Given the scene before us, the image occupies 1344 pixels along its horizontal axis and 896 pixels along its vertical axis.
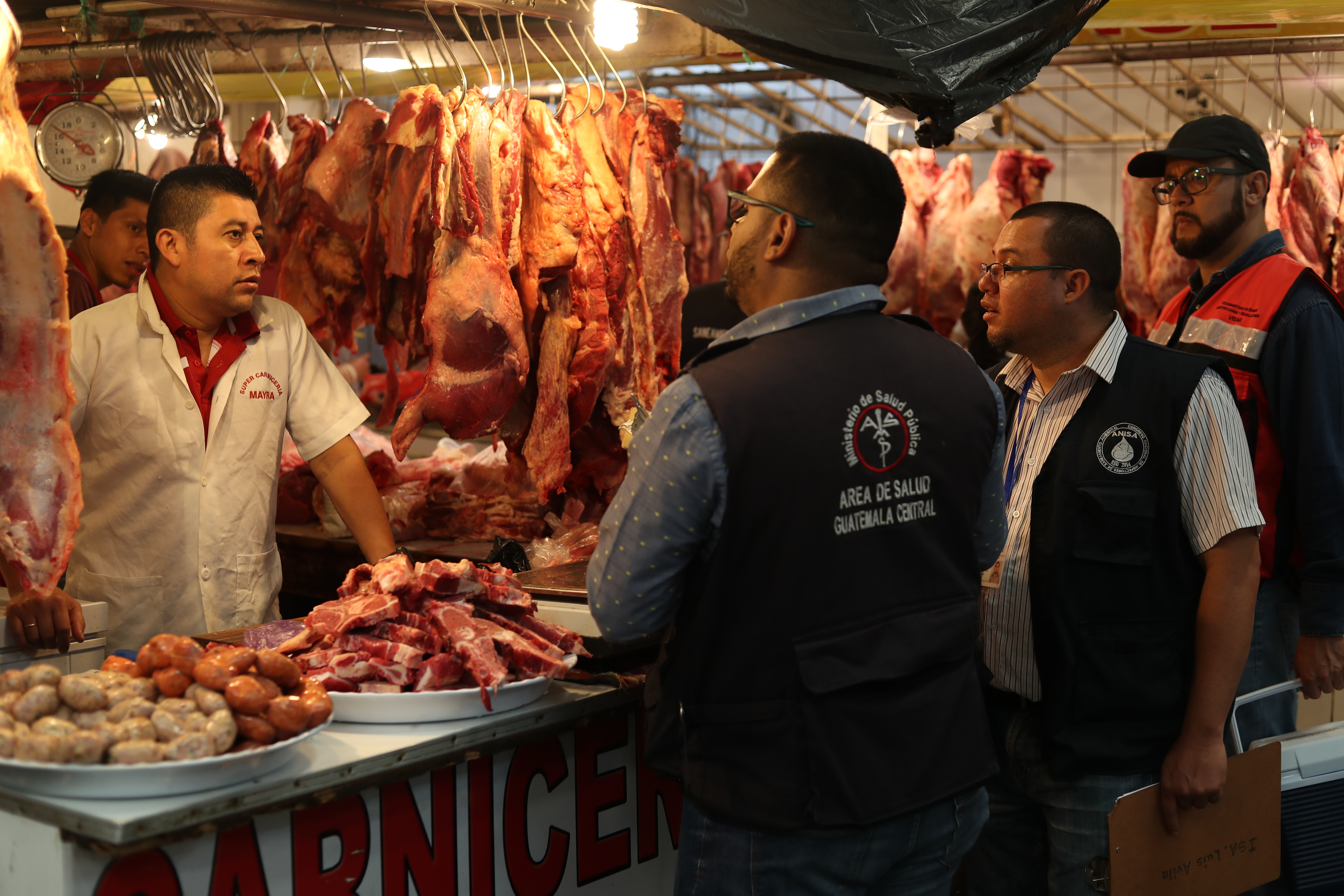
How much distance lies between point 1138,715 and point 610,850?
50.1 inches

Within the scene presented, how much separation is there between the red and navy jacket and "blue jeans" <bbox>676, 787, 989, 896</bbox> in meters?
1.53

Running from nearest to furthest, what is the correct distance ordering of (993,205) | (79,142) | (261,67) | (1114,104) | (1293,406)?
(1293,406)
(261,67)
(79,142)
(993,205)
(1114,104)

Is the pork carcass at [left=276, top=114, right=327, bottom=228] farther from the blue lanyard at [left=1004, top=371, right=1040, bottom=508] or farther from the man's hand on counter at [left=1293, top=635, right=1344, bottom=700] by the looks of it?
the man's hand on counter at [left=1293, top=635, right=1344, bottom=700]

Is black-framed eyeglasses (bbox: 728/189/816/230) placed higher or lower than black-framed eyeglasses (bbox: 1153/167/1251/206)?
lower

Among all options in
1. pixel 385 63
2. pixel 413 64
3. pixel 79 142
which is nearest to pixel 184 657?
pixel 413 64

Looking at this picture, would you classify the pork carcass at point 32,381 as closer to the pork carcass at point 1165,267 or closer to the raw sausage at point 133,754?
the raw sausage at point 133,754

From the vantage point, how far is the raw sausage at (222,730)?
1893 mm

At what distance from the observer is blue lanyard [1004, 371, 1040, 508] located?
2918 millimetres

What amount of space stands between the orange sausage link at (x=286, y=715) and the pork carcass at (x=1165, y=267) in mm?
5204

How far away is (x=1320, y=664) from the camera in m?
3.11

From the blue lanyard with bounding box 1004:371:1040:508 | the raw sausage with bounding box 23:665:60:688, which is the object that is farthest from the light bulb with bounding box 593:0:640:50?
the raw sausage with bounding box 23:665:60:688

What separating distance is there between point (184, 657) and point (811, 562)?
1.14 m

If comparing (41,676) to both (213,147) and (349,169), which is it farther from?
(213,147)

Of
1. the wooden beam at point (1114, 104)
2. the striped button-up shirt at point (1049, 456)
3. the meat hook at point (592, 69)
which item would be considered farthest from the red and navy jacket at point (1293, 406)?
the wooden beam at point (1114, 104)
